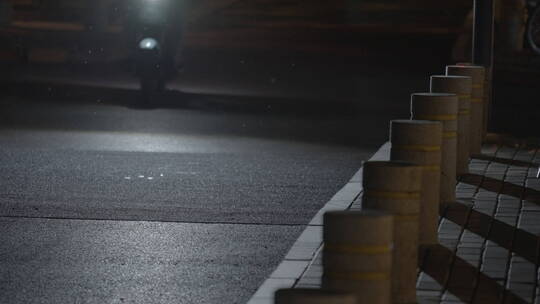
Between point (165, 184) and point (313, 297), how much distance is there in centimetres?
701

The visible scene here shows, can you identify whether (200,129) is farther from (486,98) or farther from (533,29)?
(533,29)

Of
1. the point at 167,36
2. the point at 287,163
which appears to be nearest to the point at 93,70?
the point at 167,36

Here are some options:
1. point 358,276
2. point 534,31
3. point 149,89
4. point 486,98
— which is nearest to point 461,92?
point 486,98

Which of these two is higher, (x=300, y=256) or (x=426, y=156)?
(x=426, y=156)

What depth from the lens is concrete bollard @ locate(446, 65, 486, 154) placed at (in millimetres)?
12891

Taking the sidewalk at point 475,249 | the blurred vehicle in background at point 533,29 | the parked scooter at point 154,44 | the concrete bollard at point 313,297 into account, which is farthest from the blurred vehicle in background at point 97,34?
the concrete bollard at point 313,297

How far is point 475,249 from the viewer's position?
874 cm

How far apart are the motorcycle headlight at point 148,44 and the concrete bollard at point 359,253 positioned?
528 inches

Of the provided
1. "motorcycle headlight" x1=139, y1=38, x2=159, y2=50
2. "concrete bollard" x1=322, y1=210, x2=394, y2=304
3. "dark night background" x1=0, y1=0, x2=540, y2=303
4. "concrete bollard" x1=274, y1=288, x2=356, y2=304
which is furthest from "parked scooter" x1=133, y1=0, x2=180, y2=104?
"concrete bollard" x1=274, y1=288, x2=356, y2=304

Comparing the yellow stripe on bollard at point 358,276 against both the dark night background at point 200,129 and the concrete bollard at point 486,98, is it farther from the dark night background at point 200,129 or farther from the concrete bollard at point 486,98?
the concrete bollard at point 486,98

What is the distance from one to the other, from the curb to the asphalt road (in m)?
0.15

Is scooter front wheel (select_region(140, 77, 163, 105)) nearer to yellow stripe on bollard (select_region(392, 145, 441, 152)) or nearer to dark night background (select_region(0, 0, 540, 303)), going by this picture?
dark night background (select_region(0, 0, 540, 303))

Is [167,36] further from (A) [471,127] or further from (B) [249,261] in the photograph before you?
(B) [249,261]

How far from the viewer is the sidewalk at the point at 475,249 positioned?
754 cm
